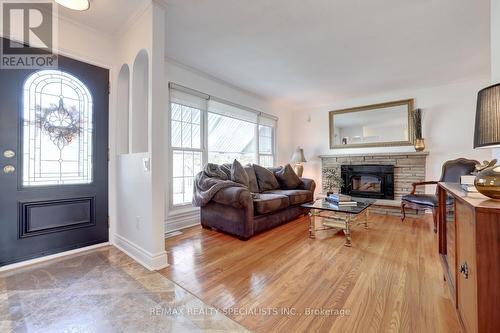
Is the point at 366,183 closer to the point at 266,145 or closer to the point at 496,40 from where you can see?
the point at 266,145

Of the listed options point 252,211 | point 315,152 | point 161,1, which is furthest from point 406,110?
point 161,1

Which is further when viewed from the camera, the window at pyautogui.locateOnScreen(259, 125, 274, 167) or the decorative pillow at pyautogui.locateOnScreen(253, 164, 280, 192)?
the window at pyautogui.locateOnScreen(259, 125, 274, 167)

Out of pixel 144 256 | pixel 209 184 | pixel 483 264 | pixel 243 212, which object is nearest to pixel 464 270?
pixel 483 264

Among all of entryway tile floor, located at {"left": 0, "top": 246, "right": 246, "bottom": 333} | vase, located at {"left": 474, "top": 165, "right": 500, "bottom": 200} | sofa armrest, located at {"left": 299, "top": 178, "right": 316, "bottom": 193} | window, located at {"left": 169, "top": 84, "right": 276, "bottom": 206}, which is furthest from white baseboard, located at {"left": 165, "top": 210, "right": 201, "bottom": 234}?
vase, located at {"left": 474, "top": 165, "right": 500, "bottom": 200}

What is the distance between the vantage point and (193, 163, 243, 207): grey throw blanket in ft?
9.39

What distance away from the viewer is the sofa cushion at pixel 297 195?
11.5 feet

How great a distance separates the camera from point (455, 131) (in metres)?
3.90

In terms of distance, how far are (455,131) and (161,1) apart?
194 inches

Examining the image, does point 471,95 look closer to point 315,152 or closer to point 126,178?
point 315,152

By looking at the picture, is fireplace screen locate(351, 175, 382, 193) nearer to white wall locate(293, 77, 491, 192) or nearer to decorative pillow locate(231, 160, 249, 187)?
white wall locate(293, 77, 491, 192)

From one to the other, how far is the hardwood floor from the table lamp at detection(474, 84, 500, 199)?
35.2 inches

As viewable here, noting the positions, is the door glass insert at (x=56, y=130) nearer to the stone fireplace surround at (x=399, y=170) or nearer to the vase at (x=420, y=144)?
the stone fireplace surround at (x=399, y=170)

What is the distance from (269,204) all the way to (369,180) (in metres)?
2.91

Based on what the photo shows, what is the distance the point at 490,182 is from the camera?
92 centimetres
